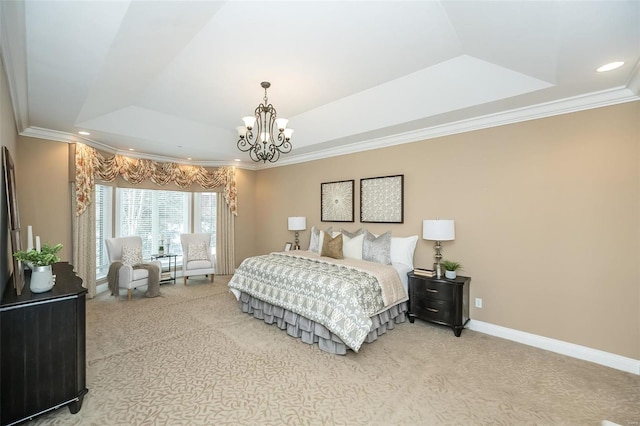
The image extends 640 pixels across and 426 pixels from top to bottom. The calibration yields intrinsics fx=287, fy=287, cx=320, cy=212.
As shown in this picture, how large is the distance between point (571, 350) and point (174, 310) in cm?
503

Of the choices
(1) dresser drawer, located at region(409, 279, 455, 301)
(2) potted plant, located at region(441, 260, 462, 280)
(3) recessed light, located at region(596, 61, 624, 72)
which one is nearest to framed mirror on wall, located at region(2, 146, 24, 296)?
(1) dresser drawer, located at region(409, 279, 455, 301)

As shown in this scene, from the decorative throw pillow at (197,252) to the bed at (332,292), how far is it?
81.5 inches

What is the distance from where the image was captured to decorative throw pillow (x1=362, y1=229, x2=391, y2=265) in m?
4.22

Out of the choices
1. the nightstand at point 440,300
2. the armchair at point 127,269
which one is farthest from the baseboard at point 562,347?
the armchair at point 127,269

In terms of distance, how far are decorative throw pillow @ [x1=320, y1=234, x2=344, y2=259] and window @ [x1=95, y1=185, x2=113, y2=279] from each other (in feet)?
13.6

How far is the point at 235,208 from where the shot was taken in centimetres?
679

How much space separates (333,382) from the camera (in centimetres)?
253

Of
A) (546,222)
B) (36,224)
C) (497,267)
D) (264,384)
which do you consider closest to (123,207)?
(36,224)

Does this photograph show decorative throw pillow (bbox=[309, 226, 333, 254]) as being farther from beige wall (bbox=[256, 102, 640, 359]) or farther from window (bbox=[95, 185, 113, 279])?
window (bbox=[95, 185, 113, 279])

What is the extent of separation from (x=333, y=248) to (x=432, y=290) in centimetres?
155

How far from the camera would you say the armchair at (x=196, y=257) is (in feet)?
19.1

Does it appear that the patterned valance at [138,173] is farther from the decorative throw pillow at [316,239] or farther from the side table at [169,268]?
the decorative throw pillow at [316,239]

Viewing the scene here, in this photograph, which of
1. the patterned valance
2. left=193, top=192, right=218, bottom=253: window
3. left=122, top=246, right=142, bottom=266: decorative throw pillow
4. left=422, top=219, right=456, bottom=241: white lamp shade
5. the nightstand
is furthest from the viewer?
left=193, top=192, right=218, bottom=253: window

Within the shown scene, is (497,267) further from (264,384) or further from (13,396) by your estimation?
(13,396)
